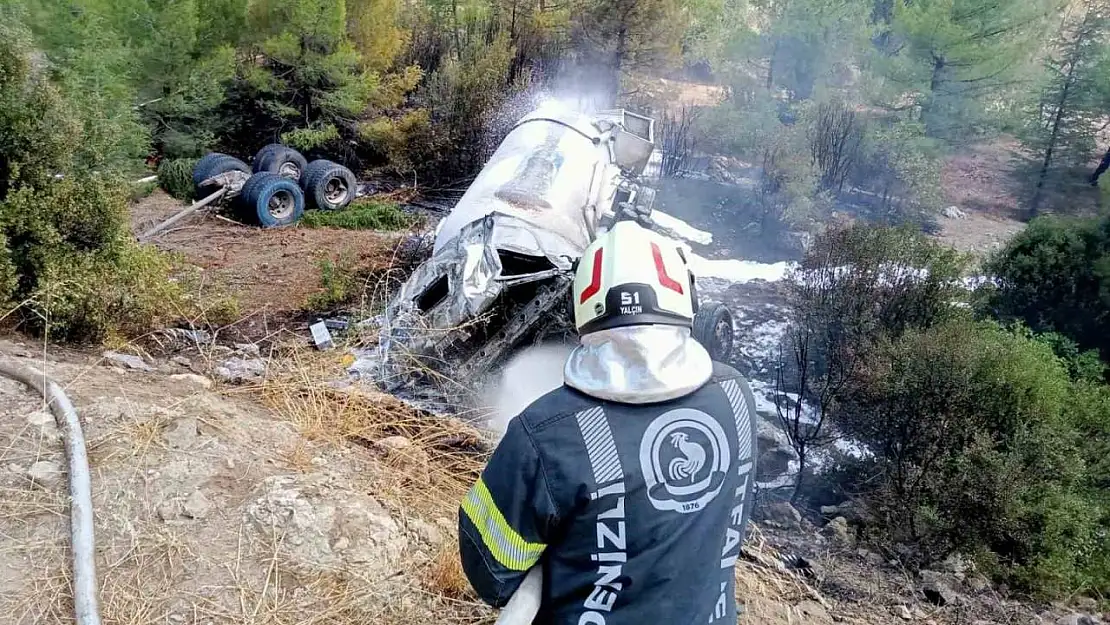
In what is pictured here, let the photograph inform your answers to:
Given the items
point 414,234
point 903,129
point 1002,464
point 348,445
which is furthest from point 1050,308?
point 348,445

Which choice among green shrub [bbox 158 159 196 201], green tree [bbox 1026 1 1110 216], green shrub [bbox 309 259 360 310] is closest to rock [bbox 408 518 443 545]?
green shrub [bbox 309 259 360 310]

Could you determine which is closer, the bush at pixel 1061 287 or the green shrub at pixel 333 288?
the green shrub at pixel 333 288

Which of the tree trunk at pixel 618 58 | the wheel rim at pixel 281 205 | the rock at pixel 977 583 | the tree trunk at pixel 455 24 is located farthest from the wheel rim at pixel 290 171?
the rock at pixel 977 583

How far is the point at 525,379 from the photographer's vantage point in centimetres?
582

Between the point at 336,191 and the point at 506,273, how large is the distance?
6571 millimetres

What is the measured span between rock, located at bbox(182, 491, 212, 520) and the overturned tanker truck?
2.39m

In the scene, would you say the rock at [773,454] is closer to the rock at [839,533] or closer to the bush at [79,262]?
the rock at [839,533]

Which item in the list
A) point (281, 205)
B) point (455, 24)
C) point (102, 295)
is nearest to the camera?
point (102, 295)

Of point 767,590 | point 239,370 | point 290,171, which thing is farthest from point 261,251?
point 767,590

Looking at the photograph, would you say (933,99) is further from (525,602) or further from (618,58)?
(525,602)

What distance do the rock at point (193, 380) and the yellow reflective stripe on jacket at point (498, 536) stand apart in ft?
11.2

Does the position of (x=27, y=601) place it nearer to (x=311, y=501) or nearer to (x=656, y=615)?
(x=311, y=501)

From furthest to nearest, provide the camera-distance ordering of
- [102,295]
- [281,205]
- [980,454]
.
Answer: [281,205], [980,454], [102,295]

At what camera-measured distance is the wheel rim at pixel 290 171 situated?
11.6 m
